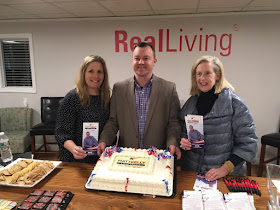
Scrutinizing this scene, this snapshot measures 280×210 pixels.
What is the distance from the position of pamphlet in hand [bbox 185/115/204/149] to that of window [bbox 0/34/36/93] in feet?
13.8

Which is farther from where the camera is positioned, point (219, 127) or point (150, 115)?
point (150, 115)

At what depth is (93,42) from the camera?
4367mm

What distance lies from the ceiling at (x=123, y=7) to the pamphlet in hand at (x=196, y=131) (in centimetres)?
220

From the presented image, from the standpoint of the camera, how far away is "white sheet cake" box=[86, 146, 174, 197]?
131cm

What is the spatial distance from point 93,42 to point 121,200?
3703 millimetres

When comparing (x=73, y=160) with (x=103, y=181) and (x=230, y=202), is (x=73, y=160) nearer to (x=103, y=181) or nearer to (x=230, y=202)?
(x=103, y=181)

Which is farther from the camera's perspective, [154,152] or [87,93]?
[87,93]

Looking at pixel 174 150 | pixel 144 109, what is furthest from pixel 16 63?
pixel 174 150

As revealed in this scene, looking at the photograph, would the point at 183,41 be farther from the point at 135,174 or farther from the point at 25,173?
the point at 25,173

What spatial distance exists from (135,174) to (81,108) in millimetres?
854

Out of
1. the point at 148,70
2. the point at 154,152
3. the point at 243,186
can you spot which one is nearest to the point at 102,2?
the point at 148,70

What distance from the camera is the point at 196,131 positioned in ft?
5.14

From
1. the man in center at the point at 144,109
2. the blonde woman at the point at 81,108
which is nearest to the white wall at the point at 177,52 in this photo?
the man in center at the point at 144,109

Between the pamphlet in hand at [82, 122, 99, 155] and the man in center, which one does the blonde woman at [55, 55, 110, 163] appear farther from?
the pamphlet in hand at [82, 122, 99, 155]
